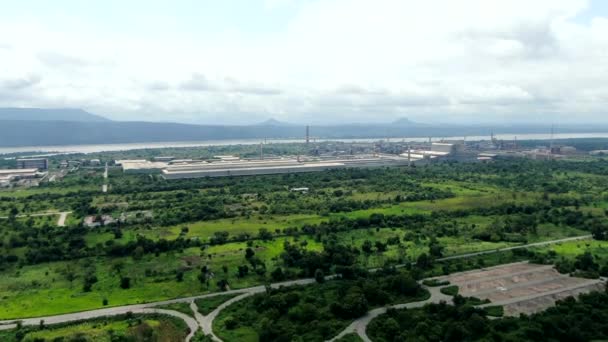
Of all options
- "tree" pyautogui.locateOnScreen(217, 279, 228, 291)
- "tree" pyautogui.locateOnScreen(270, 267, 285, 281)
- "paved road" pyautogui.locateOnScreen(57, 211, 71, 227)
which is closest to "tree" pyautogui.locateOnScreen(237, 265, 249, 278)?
"tree" pyautogui.locateOnScreen(217, 279, 228, 291)

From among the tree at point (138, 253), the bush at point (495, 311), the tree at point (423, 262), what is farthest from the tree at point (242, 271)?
the bush at point (495, 311)

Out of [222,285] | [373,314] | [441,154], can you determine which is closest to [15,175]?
[222,285]

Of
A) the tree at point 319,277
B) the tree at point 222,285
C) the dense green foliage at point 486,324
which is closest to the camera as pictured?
the dense green foliage at point 486,324

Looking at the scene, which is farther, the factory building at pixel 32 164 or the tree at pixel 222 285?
the factory building at pixel 32 164

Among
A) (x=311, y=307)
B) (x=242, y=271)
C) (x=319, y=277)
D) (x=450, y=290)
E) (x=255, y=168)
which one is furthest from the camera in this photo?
(x=255, y=168)

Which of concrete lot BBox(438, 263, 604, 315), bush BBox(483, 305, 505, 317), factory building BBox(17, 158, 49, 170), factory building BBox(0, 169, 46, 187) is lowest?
bush BBox(483, 305, 505, 317)

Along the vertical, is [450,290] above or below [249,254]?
below

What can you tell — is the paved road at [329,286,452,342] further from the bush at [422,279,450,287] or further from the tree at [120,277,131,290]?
the tree at [120,277,131,290]

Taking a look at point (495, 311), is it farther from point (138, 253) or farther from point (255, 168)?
point (255, 168)

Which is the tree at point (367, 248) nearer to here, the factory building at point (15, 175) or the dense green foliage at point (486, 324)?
the dense green foliage at point (486, 324)

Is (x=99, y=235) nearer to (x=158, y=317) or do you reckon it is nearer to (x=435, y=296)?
(x=158, y=317)
